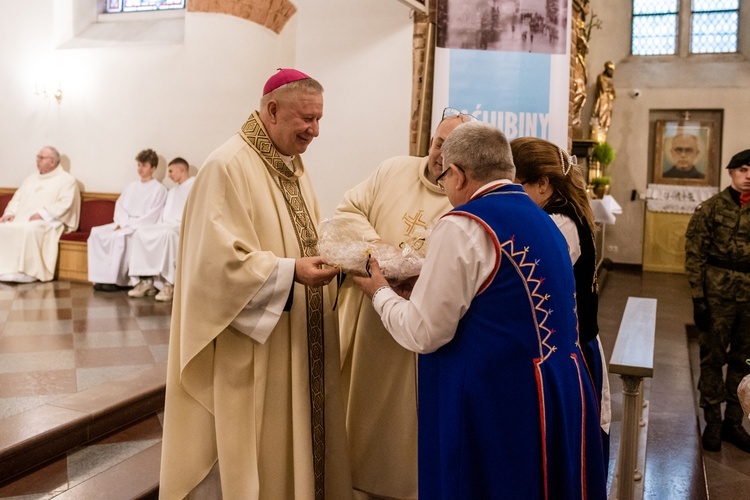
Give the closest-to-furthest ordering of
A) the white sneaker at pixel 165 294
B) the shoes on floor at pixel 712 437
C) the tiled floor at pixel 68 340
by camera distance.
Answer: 1. the tiled floor at pixel 68 340
2. the shoes on floor at pixel 712 437
3. the white sneaker at pixel 165 294

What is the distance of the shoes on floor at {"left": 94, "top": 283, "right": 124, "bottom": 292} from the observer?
26.5ft

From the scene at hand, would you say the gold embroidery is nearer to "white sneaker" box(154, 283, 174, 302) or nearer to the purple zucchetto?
the purple zucchetto

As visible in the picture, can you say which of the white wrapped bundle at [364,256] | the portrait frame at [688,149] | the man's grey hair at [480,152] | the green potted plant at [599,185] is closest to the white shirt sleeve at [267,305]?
the white wrapped bundle at [364,256]

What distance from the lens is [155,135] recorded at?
9.25m

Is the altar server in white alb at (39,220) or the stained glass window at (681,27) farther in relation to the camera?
the stained glass window at (681,27)

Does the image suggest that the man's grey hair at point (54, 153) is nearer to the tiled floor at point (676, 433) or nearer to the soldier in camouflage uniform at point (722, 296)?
the tiled floor at point (676, 433)

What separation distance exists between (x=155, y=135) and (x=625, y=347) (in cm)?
764

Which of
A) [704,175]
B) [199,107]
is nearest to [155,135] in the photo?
[199,107]

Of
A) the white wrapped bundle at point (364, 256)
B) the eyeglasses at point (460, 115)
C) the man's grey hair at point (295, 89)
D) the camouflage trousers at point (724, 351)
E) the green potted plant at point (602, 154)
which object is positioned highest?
the green potted plant at point (602, 154)

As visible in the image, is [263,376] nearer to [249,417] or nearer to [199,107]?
[249,417]

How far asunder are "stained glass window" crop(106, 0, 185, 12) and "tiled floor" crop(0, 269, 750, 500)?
12.9 ft

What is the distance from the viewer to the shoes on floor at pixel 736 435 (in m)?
4.32

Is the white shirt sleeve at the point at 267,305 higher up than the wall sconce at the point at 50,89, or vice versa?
the wall sconce at the point at 50,89

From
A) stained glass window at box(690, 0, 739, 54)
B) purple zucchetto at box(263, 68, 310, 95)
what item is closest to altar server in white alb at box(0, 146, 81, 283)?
purple zucchetto at box(263, 68, 310, 95)
